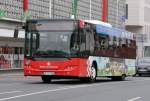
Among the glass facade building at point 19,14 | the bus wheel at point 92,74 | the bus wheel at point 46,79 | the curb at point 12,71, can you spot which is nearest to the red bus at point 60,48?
the bus wheel at point 92,74

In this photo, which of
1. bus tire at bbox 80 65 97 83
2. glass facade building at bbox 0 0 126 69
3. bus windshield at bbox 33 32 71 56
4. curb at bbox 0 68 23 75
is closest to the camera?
bus windshield at bbox 33 32 71 56

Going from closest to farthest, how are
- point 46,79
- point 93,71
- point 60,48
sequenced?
point 60,48
point 93,71
point 46,79

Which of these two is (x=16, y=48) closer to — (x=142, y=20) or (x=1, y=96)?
(x=1, y=96)

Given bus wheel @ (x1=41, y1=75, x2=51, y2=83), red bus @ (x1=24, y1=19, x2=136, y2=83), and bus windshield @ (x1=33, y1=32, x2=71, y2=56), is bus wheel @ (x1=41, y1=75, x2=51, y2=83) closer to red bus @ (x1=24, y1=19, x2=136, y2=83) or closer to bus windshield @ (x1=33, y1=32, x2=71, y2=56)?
red bus @ (x1=24, y1=19, x2=136, y2=83)

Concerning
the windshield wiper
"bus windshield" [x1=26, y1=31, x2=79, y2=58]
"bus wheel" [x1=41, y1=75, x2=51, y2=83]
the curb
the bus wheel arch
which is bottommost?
the curb

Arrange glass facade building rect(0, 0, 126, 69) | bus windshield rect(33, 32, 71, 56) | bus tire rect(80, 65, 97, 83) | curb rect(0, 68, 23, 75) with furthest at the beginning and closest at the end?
glass facade building rect(0, 0, 126, 69), curb rect(0, 68, 23, 75), bus tire rect(80, 65, 97, 83), bus windshield rect(33, 32, 71, 56)

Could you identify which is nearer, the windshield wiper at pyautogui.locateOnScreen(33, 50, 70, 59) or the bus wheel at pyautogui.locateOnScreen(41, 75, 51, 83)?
the windshield wiper at pyautogui.locateOnScreen(33, 50, 70, 59)

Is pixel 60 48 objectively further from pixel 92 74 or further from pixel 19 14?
pixel 19 14

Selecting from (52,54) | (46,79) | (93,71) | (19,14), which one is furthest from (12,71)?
(52,54)

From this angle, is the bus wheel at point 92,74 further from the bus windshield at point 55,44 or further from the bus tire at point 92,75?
the bus windshield at point 55,44

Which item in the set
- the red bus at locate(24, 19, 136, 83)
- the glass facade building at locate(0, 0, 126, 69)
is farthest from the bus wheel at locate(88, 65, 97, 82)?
the glass facade building at locate(0, 0, 126, 69)

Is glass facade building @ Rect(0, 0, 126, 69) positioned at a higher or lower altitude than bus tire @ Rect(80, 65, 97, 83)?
higher

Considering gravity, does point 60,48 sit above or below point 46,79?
above

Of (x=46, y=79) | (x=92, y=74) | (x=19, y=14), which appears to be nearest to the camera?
(x=92, y=74)
